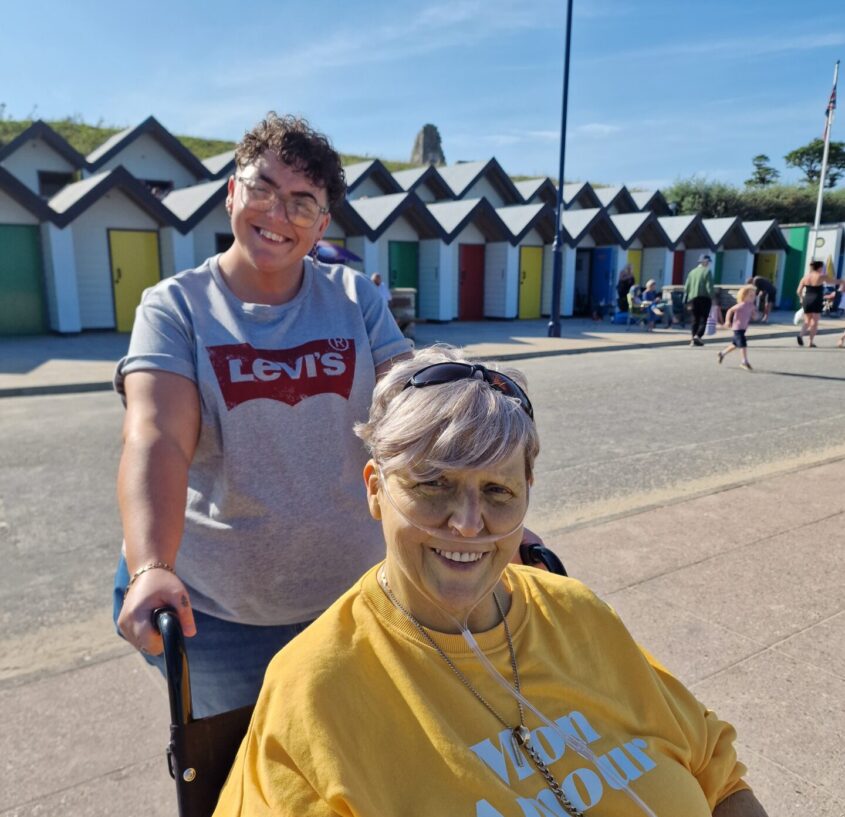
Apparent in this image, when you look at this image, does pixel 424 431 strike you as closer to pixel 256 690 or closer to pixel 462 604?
pixel 462 604

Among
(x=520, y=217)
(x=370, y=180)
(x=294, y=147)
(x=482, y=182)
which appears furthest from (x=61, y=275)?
(x=482, y=182)

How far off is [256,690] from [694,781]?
106 cm

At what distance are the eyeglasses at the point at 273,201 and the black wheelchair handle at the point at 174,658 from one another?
109 cm

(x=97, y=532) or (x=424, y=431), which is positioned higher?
(x=424, y=431)

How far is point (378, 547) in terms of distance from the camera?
6.77ft

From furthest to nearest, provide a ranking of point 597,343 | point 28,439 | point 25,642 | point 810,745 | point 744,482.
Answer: point 597,343
point 28,439
point 744,482
point 25,642
point 810,745

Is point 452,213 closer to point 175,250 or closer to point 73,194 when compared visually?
point 175,250

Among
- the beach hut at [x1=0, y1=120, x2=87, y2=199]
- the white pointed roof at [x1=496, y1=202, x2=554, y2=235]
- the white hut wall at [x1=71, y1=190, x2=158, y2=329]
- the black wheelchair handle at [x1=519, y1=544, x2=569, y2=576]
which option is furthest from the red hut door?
the black wheelchair handle at [x1=519, y1=544, x2=569, y2=576]

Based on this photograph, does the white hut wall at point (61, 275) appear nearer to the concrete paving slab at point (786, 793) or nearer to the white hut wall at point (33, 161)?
the white hut wall at point (33, 161)

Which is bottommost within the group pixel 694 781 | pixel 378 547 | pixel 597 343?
pixel 597 343

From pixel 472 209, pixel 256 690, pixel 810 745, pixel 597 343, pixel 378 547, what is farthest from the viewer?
pixel 472 209

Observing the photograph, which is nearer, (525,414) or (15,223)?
(525,414)

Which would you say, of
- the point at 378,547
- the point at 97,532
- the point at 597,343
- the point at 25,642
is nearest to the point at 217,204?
the point at 597,343

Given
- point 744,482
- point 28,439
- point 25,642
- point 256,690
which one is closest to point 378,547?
point 256,690
